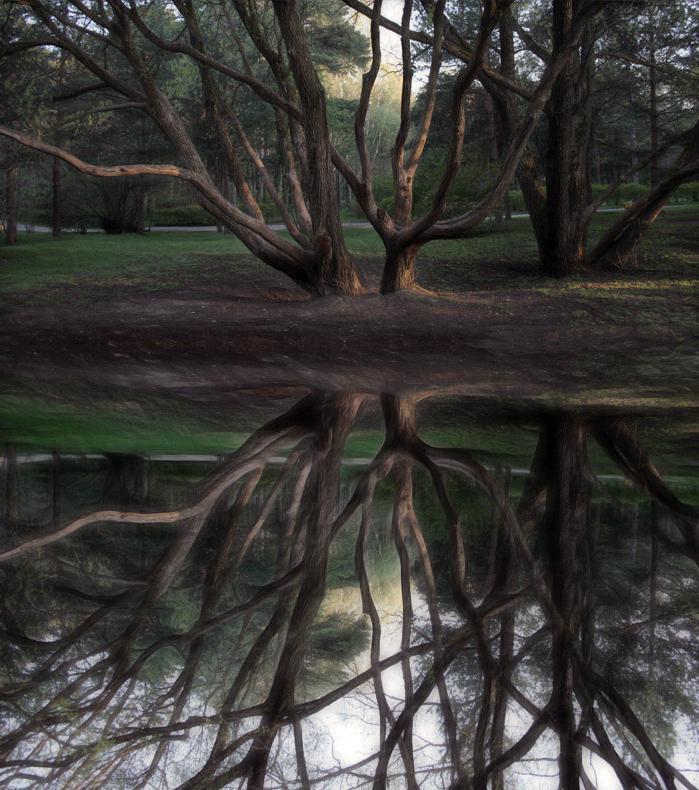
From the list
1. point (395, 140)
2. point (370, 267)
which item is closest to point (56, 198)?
point (370, 267)

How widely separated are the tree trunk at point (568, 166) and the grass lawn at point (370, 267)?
0.78 m

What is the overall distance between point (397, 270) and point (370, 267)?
520cm

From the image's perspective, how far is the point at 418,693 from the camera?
3.66 meters

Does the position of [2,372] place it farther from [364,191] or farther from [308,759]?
[308,759]

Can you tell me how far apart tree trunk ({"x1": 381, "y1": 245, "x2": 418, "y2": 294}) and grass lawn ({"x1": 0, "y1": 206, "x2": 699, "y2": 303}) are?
2.74 meters

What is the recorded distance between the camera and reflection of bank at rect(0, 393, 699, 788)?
3270mm

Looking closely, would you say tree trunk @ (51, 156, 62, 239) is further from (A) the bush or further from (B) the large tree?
(B) the large tree

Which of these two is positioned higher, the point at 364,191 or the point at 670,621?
the point at 364,191

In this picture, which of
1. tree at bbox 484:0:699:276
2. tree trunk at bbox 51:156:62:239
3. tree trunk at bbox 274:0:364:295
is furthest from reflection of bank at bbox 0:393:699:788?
tree trunk at bbox 51:156:62:239

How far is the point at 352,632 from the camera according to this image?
418 centimetres

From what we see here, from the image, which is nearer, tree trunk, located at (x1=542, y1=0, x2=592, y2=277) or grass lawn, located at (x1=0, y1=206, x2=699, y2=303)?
tree trunk, located at (x1=542, y1=0, x2=592, y2=277)

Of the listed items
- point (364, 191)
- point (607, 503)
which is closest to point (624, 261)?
point (364, 191)

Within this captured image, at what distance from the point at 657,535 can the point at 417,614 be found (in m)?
1.65

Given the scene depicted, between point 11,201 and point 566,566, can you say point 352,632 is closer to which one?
point 566,566
